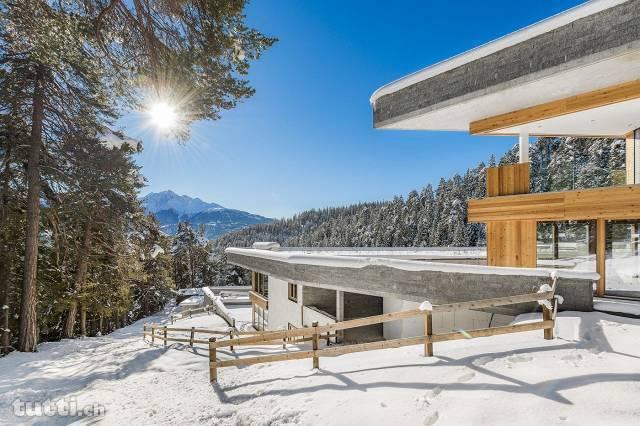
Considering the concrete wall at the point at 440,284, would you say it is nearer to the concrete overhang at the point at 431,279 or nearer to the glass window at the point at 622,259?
the concrete overhang at the point at 431,279

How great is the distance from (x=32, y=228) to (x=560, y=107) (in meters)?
18.5

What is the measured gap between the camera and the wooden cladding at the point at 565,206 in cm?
749

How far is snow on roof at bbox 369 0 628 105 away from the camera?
670 cm

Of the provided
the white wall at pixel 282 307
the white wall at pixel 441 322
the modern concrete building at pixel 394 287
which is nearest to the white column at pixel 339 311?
the modern concrete building at pixel 394 287

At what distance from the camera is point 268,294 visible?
55.8ft

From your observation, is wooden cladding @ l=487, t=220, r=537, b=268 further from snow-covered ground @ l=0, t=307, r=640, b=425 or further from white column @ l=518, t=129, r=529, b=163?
snow-covered ground @ l=0, t=307, r=640, b=425

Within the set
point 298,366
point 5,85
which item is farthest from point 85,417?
point 5,85

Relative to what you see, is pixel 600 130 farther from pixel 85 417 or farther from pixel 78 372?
pixel 78 372

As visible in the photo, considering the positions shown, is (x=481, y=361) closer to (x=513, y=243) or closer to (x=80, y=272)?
(x=513, y=243)

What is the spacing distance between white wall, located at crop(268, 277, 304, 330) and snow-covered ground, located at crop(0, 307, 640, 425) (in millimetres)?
5842

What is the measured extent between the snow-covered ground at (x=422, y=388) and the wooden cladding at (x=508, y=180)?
4496 millimetres

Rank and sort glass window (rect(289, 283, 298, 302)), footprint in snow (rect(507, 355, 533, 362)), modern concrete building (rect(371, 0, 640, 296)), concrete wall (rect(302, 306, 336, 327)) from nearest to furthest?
footprint in snow (rect(507, 355, 533, 362)), modern concrete building (rect(371, 0, 640, 296)), concrete wall (rect(302, 306, 336, 327)), glass window (rect(289, 283, 298, 302))

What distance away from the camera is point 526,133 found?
392 inches

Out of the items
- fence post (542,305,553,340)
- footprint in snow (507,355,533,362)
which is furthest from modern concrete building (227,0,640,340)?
footprint in snow (507,355,533,362)
